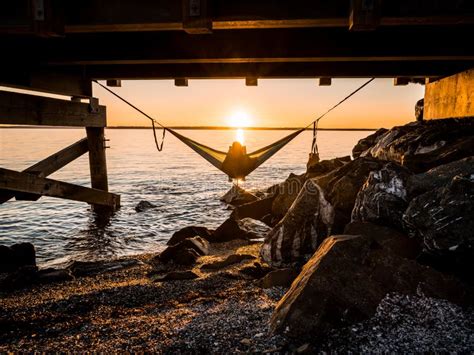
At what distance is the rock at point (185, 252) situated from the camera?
15.5ft

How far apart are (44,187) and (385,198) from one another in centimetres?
589

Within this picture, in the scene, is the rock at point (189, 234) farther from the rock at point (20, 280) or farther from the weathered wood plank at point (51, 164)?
the weathered wood plank at point (51, 164)

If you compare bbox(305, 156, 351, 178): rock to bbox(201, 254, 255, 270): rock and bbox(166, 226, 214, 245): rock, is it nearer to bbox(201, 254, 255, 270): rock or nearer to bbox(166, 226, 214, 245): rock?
bbox(166, 226, 214, 245): rock

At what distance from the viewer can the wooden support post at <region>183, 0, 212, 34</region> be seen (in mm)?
2973

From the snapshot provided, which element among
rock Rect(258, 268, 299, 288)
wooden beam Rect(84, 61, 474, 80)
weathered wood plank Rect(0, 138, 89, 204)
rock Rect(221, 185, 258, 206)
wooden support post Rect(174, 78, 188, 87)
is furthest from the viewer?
rock Rect(221, 185, 258, 206)

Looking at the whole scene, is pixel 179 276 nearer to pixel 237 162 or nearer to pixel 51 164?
pixel 237 162

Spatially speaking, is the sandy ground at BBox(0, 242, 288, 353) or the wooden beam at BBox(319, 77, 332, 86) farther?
the wooden beam at BBox(319, 77, 332, 86)

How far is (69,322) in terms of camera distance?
282 cm

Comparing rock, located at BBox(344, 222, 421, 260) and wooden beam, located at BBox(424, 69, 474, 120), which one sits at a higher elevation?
wooden beam, located at BBox(424, 69, 474, 120)

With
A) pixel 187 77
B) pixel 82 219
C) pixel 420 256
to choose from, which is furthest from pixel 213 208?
pixel 420 256

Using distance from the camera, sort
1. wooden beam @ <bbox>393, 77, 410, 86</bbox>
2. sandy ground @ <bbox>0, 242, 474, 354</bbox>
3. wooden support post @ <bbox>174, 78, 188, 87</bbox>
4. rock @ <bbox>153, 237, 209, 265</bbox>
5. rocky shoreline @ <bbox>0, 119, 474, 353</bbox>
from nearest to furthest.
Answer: sandy ground @ <bbox>0, 242, 474, 354</bbox>
rocky shoreline @ <bbox>0, 119, 474, 353</bbox>
rock @ <bbox>153, 237, 209, 265</bbox>
wooden support post @ <bbox>174, 78, 188, 87</bbox>
wooden beam @ <bbox>393, 77, 410, 86</bbox>

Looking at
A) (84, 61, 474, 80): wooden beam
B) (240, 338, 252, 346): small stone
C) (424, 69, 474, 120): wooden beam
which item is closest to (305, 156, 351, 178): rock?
(424, 69, 474, 120): wooden beam

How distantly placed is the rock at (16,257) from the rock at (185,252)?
2.34m

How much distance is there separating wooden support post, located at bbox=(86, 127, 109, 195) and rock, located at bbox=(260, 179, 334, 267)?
571 cm
